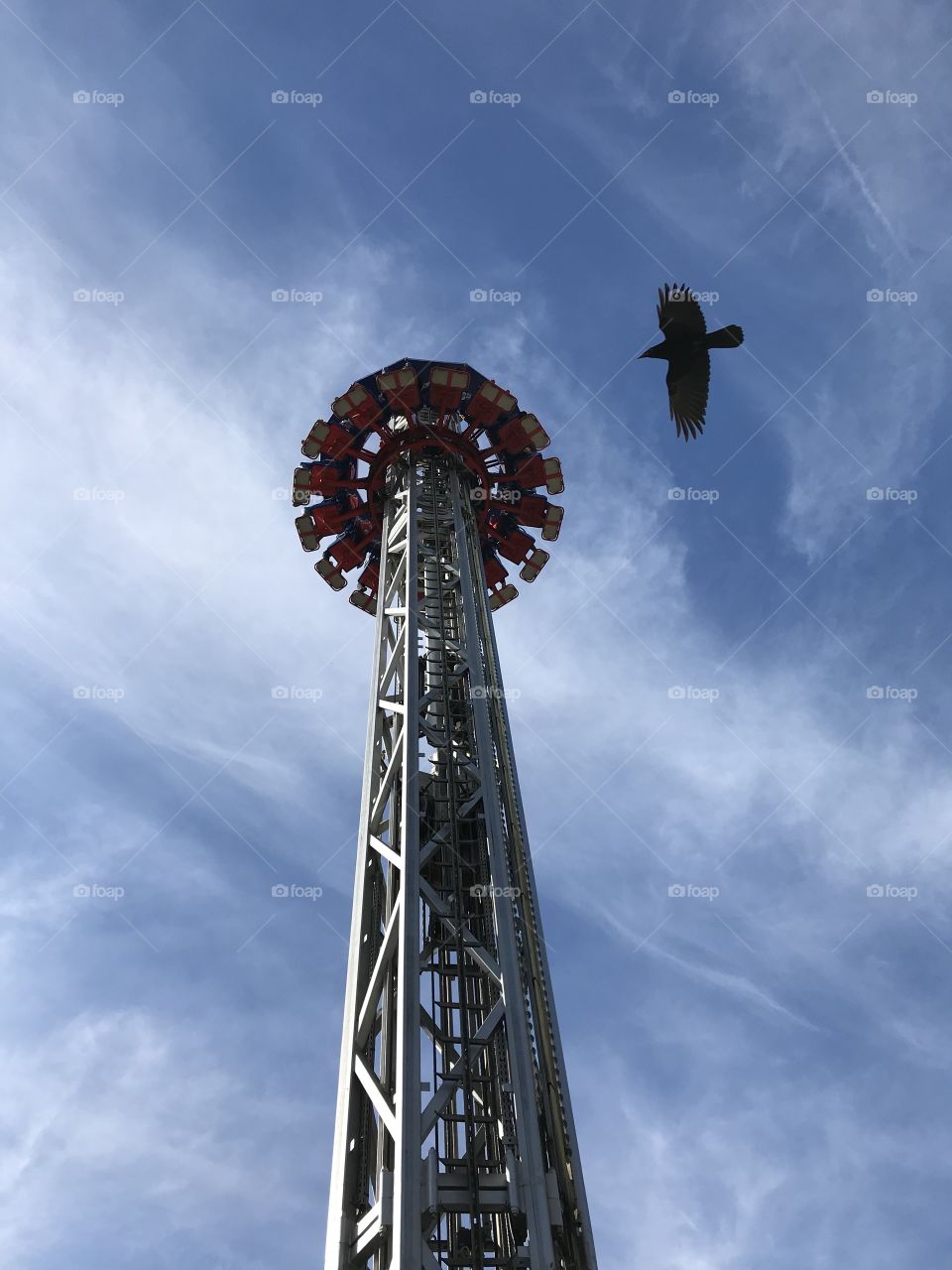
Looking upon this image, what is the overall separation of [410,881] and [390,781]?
2768 millimetres

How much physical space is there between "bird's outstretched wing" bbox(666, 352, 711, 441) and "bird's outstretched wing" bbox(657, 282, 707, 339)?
19.4 inches

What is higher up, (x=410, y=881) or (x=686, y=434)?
(x=686, y=434)

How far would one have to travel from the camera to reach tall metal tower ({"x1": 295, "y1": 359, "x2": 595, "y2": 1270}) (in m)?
10.5

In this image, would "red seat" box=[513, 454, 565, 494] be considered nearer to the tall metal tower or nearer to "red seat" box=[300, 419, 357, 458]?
the tall metal tower

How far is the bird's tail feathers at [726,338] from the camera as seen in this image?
18375 mm

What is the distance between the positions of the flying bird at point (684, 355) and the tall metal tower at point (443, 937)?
495 centimetres

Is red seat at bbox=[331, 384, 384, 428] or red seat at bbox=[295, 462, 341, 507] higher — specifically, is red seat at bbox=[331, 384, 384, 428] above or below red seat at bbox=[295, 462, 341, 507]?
above

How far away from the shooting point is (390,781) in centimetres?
1534

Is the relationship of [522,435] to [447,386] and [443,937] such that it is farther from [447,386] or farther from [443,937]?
[443,937]

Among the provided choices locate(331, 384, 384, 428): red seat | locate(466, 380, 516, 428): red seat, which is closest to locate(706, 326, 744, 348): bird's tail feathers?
locate(466, 380, 516, 428): red seat

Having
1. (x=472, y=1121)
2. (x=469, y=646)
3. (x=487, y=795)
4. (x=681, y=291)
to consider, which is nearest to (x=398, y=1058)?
(x=472, y=1121)

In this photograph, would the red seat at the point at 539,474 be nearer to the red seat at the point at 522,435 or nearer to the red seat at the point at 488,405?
the red seat at the point at 522,435

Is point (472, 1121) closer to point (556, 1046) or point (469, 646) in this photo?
point (556, 1046)

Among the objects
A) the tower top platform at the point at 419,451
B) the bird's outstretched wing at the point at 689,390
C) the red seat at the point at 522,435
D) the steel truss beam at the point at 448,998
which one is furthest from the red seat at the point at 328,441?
the bird's outstretched wing at the point at 689,390
